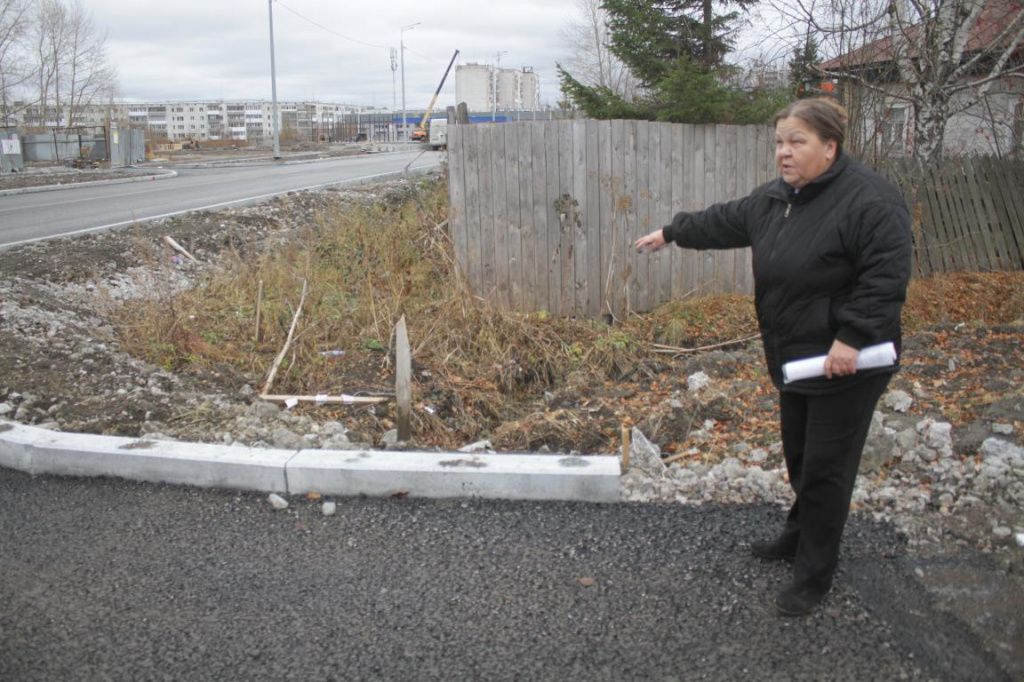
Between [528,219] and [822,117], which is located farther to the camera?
[528,219]

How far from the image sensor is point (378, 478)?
397 cm

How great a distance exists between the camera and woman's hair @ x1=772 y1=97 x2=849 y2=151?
2.82 meters

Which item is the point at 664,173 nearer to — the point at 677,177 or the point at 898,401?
the point at 677,177

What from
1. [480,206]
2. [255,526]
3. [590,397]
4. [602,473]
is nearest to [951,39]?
[480,206]

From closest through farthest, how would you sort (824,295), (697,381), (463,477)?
(824,295) → (463,477) → (697,381)

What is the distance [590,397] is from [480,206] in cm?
276

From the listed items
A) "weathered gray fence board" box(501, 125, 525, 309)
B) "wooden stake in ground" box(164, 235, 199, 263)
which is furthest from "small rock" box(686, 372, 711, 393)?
"wooden stake in ground" box(164, 235, 199, 263)

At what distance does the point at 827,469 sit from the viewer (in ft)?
9.59

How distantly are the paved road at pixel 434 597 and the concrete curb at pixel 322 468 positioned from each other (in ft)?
0.33

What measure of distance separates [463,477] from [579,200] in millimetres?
4547

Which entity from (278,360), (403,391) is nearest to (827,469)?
(403,391)

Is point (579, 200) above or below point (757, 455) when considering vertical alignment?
above

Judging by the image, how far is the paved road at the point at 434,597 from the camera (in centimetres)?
273

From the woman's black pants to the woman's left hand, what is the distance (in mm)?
138
